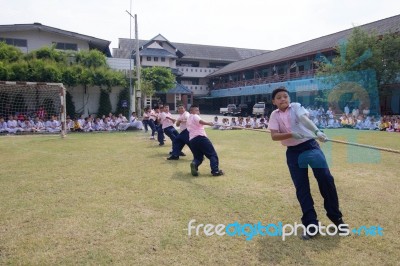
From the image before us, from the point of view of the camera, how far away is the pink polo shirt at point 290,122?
13.1 feet

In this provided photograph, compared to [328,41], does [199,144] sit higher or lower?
lower

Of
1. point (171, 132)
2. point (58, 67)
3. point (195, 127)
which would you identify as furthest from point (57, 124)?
point (195, 127)

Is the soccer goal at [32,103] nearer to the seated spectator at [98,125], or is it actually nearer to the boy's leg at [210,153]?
the seated spectator at [98,125]

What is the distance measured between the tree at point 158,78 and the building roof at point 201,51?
356 inches

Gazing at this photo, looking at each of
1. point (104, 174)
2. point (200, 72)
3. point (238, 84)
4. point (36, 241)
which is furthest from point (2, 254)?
point (200, 72)

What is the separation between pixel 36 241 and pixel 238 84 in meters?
38.2

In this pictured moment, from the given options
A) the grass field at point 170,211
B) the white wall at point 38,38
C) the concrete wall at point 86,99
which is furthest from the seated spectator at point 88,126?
the grass field at point 170,211

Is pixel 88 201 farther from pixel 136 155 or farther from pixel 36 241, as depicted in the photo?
pixel 136 155

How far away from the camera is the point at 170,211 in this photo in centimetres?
469

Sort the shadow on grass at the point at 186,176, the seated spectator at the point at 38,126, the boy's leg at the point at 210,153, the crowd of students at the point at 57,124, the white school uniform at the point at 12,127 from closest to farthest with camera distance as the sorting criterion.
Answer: the shadow on grass at the point at 186,176, the boy's leg at the point at 210,153, the white school uniform at the point at 12,127, the crowd of students at the point at 57,124, the seated spectator at the point at 38,126

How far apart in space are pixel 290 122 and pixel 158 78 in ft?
112

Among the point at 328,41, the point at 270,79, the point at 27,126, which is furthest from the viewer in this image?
the point at 270,79

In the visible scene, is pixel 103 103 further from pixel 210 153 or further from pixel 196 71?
pixel 196 71

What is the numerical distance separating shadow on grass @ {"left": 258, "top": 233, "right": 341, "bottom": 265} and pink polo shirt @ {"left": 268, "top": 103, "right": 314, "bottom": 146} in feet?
3.92
